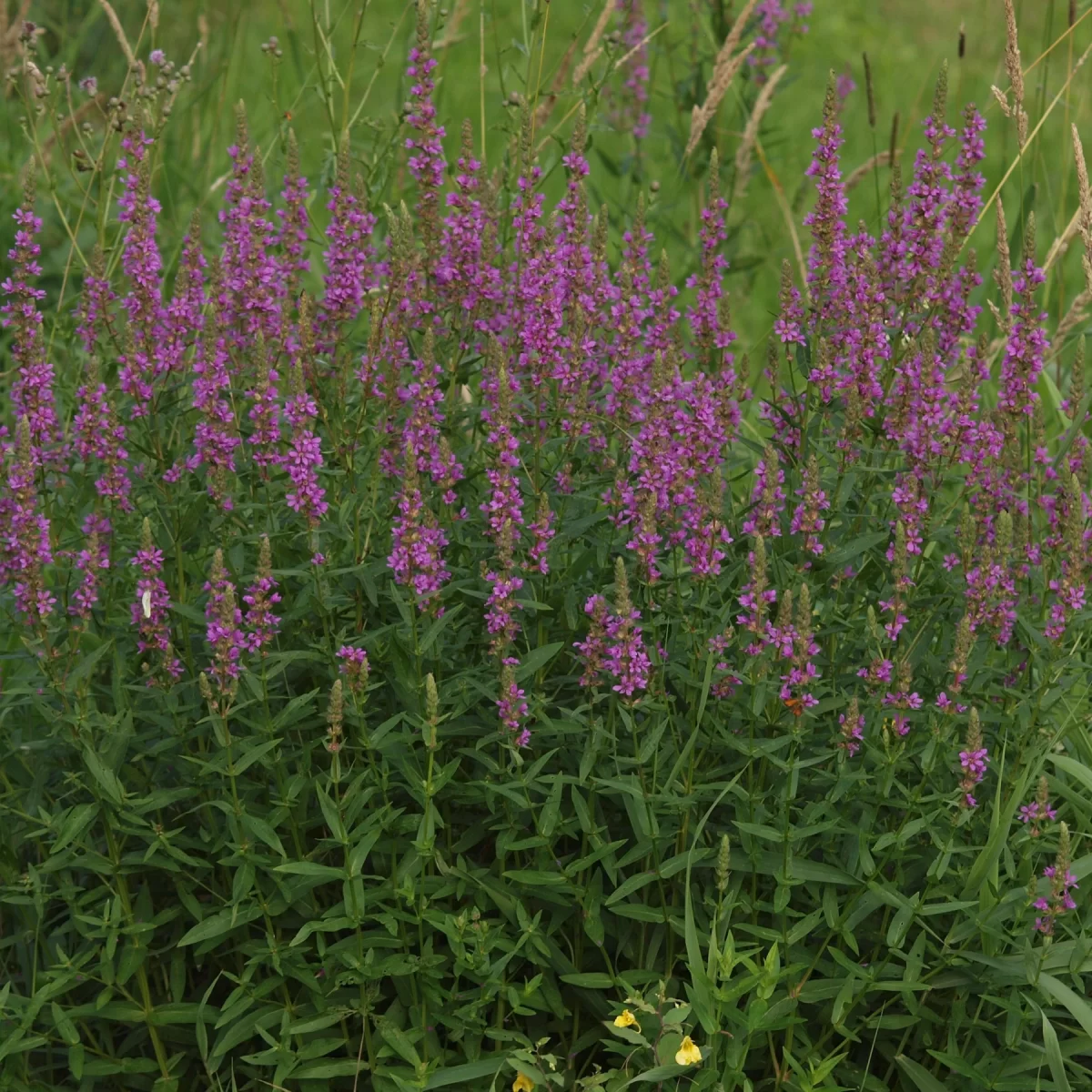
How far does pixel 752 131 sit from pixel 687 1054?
11.7ft

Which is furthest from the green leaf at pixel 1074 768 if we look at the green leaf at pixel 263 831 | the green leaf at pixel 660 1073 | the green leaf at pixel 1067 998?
the green leaf at pixel 263 831

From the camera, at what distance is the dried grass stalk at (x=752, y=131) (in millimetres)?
5672

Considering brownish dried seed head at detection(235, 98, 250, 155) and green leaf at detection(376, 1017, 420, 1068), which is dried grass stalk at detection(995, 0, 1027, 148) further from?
green leaf at detection(376, 1017, 420, 1068)

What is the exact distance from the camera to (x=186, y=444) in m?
4.05

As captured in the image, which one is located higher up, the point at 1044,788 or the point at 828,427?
the point at 828,427

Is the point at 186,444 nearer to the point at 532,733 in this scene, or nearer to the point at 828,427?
the point at 532,733

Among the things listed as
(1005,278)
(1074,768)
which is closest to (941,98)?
(1005,278)

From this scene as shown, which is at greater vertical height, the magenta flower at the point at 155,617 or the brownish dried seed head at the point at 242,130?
the brownish dried seed head at the point at 242,130

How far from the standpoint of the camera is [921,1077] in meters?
3.62

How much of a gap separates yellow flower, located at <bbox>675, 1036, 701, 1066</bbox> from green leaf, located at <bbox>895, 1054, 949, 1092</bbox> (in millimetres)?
525

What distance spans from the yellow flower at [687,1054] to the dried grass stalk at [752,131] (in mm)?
3456

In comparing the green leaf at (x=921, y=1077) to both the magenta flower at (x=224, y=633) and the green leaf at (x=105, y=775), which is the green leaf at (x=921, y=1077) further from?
the green leaf at (x=105, y=775)

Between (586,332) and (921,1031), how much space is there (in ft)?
6.19

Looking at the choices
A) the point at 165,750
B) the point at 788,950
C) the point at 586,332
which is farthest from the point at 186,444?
the point at 788,950
